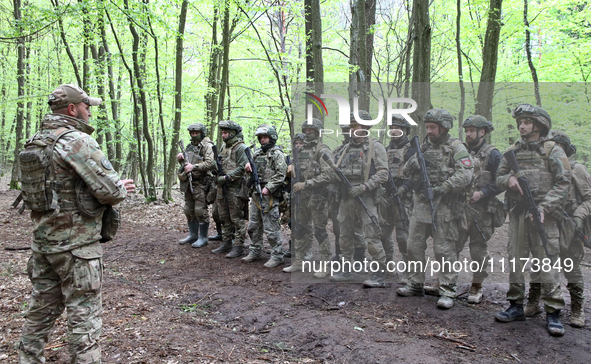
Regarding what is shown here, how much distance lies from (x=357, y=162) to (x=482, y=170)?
1.59 m

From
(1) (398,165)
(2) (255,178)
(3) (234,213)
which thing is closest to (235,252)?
(3) (234,213)

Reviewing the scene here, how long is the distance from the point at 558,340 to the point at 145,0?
464 inches

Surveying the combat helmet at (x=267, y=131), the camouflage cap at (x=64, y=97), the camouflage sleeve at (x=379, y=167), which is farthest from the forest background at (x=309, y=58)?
the camouflage cap at (x=64, y=97)

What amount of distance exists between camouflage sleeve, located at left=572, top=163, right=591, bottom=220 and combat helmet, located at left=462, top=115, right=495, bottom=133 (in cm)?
102

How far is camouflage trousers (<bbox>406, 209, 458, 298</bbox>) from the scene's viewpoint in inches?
184

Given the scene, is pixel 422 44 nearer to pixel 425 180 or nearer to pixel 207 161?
pixel 425 180

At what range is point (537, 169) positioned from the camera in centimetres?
414

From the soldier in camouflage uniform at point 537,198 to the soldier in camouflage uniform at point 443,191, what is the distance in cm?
50

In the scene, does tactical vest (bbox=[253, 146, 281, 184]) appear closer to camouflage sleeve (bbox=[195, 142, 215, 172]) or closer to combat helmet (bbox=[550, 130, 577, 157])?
camouflage sleeve (bbox=[195, 142, 215, 172])

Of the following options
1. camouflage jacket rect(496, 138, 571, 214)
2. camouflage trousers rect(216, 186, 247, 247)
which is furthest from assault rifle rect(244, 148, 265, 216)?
camouflage jacket rect(496, 138, 571, 214)

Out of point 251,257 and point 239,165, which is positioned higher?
point 239,165

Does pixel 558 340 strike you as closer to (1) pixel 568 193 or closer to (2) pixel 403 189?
(1) pixel 568 193

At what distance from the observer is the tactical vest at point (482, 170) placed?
14.9 ft

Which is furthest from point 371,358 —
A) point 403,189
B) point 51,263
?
point 51,263
